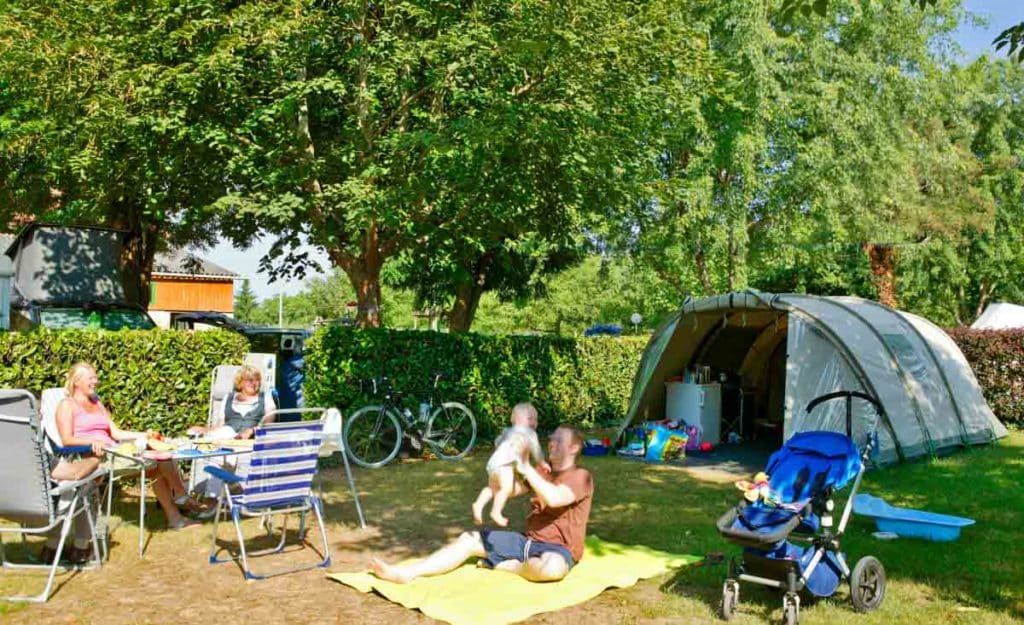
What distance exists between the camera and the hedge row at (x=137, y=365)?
7.76 m

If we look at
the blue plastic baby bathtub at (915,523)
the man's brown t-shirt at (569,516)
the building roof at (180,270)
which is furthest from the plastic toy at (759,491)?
the building roof at (180,270)

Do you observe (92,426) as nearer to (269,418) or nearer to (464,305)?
(269,418)

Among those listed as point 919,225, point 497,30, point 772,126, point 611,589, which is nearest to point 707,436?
point 497,30

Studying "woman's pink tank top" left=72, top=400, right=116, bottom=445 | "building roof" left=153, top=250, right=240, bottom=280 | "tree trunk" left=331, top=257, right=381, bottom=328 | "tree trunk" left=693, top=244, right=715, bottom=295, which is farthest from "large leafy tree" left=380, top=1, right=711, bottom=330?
"building roof" left=153, top=250, right=240, bottom=280

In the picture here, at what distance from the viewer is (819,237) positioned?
2083 centimetres

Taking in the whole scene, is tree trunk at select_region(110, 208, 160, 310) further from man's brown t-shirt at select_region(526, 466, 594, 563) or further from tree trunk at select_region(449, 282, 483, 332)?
man's brown t-shirt at select_region(526, 466, 594, 563)

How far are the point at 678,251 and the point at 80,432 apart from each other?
49.9 feet

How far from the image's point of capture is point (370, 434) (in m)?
10.7

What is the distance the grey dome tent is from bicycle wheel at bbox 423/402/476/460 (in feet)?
6.95

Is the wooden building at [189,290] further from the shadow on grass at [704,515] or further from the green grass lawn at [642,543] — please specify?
the green grass lawn at [642,543]

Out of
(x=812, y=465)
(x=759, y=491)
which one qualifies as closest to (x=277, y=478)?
(x=759, y=491)

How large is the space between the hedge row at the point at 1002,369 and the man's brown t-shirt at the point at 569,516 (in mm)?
12755

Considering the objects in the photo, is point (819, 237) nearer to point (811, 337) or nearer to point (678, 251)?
point (678, 251)

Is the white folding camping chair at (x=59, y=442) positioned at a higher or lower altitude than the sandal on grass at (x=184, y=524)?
higher
